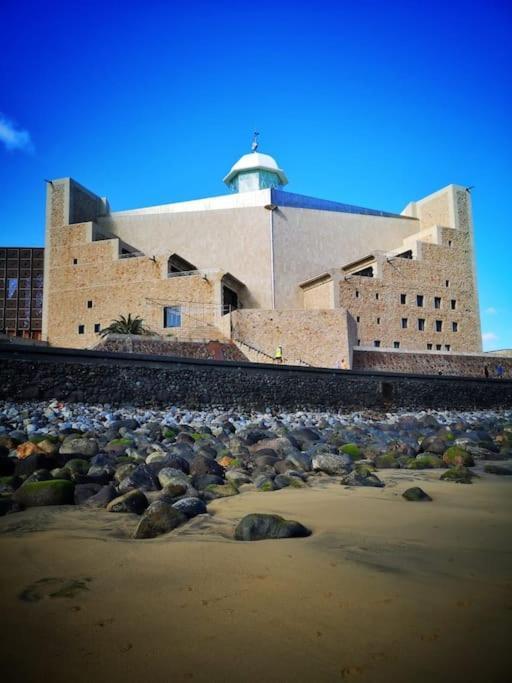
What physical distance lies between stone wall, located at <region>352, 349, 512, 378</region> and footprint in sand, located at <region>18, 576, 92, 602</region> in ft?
71.4

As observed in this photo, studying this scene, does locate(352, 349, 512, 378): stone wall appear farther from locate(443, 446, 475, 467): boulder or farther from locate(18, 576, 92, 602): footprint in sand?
locate(18, 576, 92, 602): footprint in sand

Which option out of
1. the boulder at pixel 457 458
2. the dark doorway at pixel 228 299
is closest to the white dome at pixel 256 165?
the dark doorway at pixel 228 299

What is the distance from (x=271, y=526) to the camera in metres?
2.97

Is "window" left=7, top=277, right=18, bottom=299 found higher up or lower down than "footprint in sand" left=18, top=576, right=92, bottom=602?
higher up

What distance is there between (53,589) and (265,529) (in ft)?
4.13

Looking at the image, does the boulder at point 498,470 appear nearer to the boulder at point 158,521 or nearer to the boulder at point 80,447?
the boulder at point 158,521

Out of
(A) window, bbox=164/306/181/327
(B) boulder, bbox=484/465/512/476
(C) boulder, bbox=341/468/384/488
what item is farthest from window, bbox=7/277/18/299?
(B) boulder, bbox=484/465/512/476

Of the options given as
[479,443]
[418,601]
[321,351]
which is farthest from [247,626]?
[321,351]

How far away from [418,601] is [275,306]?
30514 millimetres

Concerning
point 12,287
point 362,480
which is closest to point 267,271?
point 12,287

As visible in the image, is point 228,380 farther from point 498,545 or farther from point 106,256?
point 106,256

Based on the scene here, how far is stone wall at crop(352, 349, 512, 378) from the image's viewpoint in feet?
80.2

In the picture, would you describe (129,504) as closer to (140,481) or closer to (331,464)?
(140,481)

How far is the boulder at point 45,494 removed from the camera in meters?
3.88
